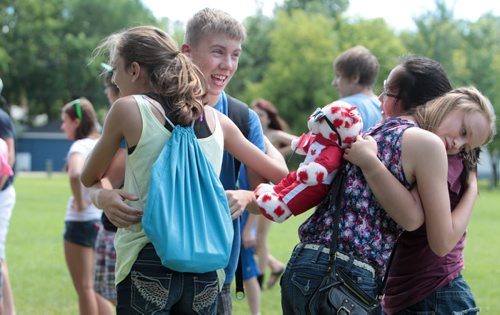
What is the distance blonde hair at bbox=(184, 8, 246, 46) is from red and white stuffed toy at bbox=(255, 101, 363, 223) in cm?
90

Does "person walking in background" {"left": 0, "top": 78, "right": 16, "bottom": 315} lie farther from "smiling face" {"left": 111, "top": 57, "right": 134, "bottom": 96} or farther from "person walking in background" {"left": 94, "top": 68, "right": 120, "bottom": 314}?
"smiling face" {"left": 111, "top": 57, "right": 134, "bottom": 96}

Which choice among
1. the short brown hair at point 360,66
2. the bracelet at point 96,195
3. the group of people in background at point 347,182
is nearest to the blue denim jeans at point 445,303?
the group of people in background at point 347,182

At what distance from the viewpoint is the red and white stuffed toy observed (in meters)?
3.06

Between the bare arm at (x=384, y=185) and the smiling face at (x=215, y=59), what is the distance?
1.01 meters

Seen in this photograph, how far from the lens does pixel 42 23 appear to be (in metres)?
65.4

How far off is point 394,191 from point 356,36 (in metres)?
60.7

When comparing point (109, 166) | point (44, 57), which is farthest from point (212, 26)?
point (44, 57)

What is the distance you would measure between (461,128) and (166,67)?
126 centimetres

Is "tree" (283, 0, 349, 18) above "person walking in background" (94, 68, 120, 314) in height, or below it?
above

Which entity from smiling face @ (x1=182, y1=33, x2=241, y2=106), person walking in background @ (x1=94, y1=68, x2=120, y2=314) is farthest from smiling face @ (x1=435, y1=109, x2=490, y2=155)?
person walking in background @ (x1=94, y1=68, x2=120, y2=314)

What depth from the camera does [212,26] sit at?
388cm

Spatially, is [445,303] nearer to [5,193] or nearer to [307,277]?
[307,277]

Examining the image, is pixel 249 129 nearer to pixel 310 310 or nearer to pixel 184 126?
pixel 184 126

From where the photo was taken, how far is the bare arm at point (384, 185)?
3.01m
